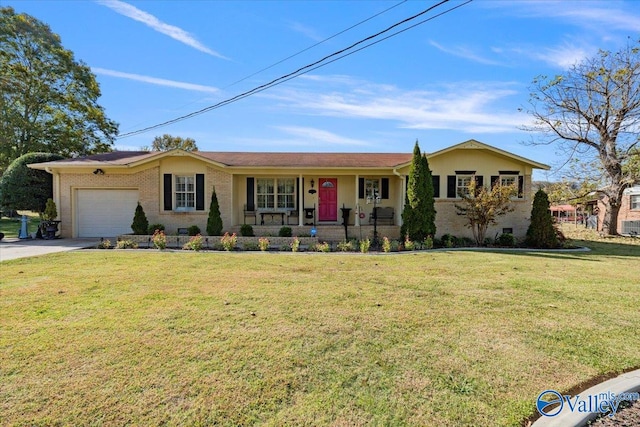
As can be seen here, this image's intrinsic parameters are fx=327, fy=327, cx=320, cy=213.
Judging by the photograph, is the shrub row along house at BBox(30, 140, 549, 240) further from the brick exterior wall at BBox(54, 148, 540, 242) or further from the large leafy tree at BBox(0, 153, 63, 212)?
the large leafy tree at BBox(0, 153, 63, 212)

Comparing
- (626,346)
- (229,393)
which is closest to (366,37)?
(626,346)

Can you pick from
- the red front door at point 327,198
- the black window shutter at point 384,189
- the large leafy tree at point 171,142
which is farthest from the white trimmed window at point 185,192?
the large leafy tree at point 171,142

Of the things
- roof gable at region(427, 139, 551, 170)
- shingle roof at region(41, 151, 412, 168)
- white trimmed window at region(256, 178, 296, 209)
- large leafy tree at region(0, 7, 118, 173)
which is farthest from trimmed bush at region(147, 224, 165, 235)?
large leafy tree at region(0, 7, 118, 173)

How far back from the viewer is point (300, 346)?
11.5ft

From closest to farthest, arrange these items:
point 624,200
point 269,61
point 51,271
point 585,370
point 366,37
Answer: point 585,370 < point 51,271 < point 366,37 < point 269,61 < point 624,200

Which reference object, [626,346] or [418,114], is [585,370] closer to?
[626,346]

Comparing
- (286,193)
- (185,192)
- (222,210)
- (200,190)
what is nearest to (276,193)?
(286,193)

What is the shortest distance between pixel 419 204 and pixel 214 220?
800cm

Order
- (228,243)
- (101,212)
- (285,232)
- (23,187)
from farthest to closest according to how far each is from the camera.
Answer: (23,187) → (101,212) → (285,232) → (228,243)

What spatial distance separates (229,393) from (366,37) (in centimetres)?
927

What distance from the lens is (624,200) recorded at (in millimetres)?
21500

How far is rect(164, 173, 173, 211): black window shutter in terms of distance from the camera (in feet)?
46.2

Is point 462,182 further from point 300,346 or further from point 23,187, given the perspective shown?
point 23,187

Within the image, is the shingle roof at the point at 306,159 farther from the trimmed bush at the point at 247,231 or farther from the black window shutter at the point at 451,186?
the trimmed bush at the point at 247,231
